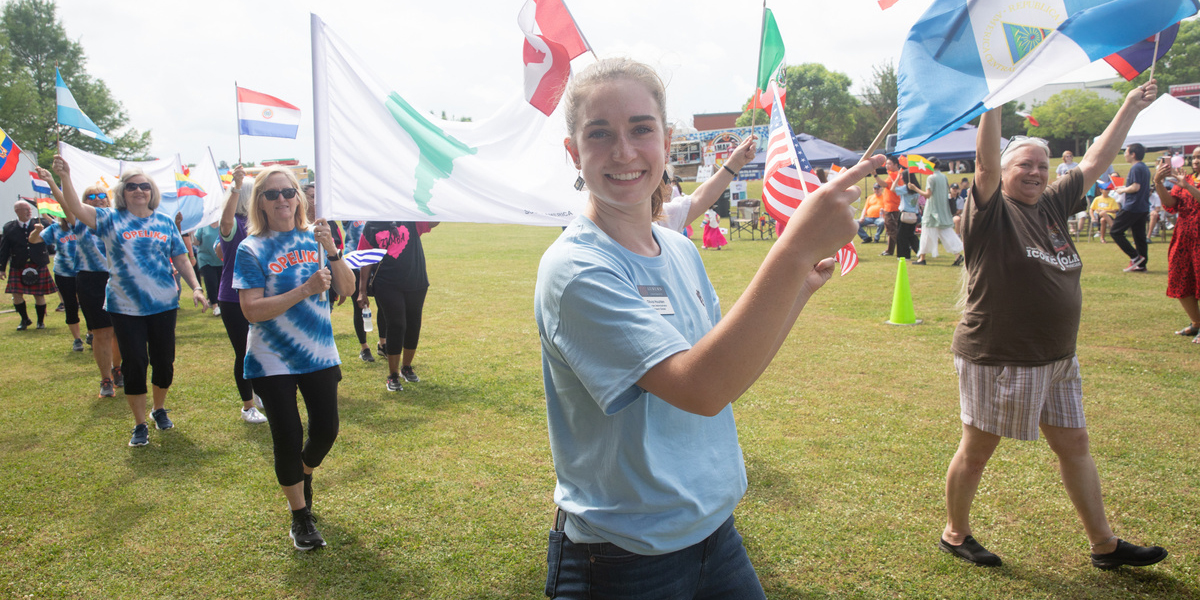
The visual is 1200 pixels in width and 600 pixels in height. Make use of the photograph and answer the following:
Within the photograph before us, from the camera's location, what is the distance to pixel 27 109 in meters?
39.6

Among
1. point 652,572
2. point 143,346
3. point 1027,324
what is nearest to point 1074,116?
point 1027,324

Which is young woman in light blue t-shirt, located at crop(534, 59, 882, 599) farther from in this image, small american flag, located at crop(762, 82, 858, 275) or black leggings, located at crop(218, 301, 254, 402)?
black leggings, located at crop(218, 301, 254, 402)

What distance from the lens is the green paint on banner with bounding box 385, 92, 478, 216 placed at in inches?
145

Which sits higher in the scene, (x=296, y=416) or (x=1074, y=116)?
(x=1074, y=116)

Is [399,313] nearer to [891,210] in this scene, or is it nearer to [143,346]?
[143,346]

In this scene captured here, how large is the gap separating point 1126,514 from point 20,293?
583 inches

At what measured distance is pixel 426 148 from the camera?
12.3 ft

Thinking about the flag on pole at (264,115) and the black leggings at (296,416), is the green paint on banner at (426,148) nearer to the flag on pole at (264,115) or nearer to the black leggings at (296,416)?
the black leggings at (296,416)

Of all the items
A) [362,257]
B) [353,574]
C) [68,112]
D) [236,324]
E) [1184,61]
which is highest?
[1184,61]

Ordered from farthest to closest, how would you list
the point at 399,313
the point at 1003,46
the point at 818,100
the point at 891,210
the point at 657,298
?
the point at 818,100
the point at 891,210
the point at 399,313
the point at 1003,46
the point at 657,298

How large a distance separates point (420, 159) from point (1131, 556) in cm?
413

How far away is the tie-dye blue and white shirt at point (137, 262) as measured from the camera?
5.72m

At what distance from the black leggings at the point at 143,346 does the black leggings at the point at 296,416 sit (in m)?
2.47

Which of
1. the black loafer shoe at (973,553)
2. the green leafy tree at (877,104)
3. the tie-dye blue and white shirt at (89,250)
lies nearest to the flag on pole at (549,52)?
the black loafer shoe at (973,553)
